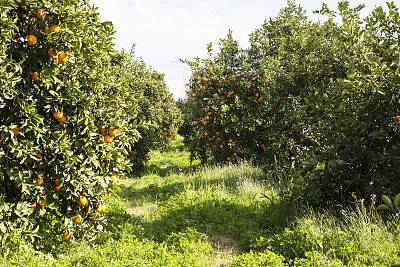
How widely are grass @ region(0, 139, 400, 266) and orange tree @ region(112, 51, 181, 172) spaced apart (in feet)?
8.13

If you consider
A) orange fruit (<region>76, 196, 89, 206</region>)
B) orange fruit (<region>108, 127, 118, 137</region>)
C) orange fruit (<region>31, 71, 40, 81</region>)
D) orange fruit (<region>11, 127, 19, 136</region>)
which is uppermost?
orange fruit (<region>31, 71, 40, 81</region>)

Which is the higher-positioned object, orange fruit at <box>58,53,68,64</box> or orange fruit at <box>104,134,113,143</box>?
orange fruit at <box>58,53,68,64</box>

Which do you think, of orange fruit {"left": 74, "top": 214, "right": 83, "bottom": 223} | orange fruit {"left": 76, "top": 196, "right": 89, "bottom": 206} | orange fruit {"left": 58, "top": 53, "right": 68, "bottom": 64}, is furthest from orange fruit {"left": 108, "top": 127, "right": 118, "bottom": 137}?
orange fruit {"left": 74, "top": 214, "right": 83, "bottom": 223}

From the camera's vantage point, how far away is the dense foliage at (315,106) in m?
4.07

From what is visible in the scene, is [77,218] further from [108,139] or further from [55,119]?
[55,119]

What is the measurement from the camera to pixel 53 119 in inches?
142

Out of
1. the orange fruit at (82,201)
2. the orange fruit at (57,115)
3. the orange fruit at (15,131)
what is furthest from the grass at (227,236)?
the orange fruit at (57,115)

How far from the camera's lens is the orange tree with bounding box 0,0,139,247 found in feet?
10.8

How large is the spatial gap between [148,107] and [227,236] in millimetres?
5897

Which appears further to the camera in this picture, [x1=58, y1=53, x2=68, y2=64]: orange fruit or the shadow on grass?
the shadow on grass

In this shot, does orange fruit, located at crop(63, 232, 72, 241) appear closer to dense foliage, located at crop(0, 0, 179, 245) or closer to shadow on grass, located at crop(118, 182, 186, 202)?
dense foliage, located at crop(0, 0, 179, 245)

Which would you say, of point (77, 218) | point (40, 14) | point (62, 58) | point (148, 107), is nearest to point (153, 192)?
point (77, 218)

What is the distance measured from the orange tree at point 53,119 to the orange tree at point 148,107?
3247 millimetres

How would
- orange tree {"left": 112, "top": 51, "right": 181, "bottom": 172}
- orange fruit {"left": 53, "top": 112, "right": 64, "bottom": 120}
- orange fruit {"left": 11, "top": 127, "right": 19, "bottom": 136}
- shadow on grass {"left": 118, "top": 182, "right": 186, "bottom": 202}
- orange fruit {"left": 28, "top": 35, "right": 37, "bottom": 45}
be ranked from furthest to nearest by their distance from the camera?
orange tree {"left": 112, "top": 51, "right": 181, "bottom": 172} → shadow on grass {"left": 118, "top": 182, "right": 186, "bottom": 202} → orange fruit {"left": 53, "top": 112, "right": 64, "bottom": 120} → orange fruit {"left": 28, "top": 35, "right": 37, "bottom": 45} → orange fruit {"left": 11, "top": 127, "right": 19, "bottom": 136}
